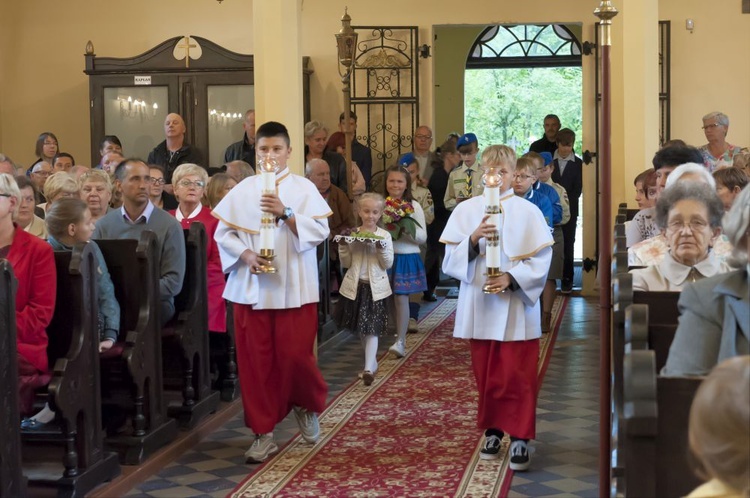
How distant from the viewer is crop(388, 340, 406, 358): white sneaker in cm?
921

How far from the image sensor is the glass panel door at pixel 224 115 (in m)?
13.4

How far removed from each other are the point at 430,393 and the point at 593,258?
6.03 m

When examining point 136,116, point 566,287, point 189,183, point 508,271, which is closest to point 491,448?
point 508,271

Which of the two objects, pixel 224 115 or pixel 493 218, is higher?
pixel 224 115

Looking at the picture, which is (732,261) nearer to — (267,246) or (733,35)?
(267,246)

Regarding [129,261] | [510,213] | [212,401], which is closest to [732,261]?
[510,213]

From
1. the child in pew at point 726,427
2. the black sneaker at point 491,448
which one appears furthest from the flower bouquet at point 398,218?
the child in pew at point 726,427

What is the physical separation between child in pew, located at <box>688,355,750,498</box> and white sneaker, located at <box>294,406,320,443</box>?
4381 mm

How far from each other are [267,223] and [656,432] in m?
3.26

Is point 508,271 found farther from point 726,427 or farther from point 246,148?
point 246,148

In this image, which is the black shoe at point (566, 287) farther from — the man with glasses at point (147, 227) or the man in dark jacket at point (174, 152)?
the man with glasses at point (147, 227)

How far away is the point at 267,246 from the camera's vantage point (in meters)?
5.82

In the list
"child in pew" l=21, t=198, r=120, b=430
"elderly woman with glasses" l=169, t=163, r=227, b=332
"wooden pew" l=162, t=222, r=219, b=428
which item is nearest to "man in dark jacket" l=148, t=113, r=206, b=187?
"elderly woman with glasses" l=169, t=163, r=227, b=332

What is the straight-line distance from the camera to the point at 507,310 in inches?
233
